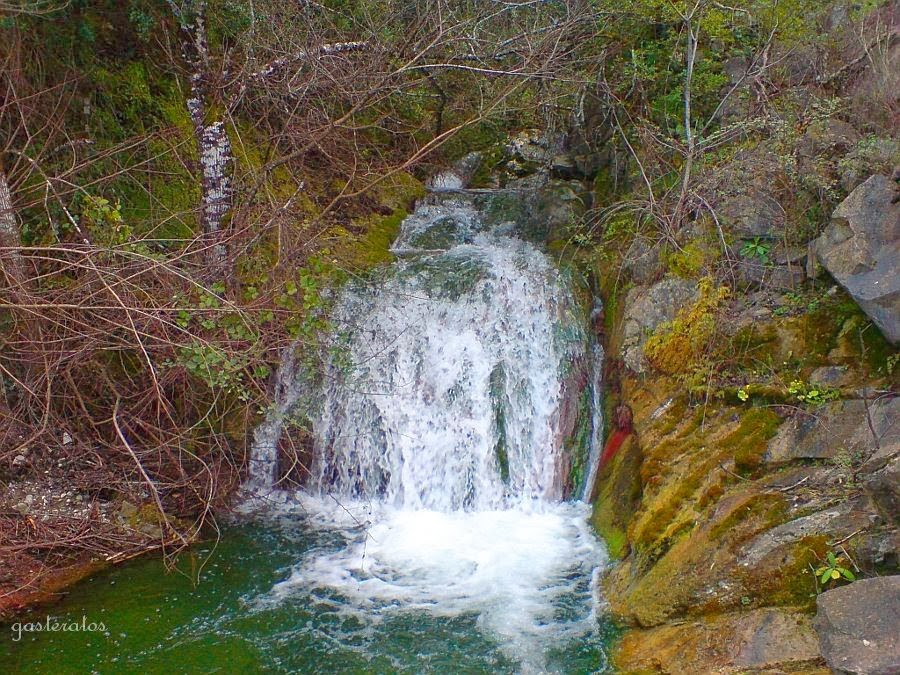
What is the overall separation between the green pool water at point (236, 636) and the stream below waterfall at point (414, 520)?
1 cm

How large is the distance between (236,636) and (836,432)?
455 cm

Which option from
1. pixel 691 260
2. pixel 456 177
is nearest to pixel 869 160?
pixel 691 260

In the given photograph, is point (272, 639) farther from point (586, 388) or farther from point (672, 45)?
point (672, 45)

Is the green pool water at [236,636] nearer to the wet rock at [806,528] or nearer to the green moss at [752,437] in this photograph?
the wet rock at [806,528]

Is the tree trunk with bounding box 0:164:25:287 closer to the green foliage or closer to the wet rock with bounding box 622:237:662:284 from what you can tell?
the green foliage

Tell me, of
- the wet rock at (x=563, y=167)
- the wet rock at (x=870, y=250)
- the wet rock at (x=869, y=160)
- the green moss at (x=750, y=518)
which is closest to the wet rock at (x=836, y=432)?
the green moss at (x=750, y=518)

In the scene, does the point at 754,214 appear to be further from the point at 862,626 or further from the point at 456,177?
the point at 456,177

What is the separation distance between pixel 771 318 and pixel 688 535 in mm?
2103

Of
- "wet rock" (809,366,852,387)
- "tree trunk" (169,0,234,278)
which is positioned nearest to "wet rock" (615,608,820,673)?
"wet rock" (809,366,852,387)

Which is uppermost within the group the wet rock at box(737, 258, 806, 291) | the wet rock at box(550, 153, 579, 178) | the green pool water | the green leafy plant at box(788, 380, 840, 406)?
the wet rock at box(550, 153, 579, 178)

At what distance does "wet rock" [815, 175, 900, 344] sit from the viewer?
14.6 ft

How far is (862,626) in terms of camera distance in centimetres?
329

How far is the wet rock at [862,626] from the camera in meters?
3.13

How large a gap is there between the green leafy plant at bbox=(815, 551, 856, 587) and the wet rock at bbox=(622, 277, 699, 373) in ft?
8.74
